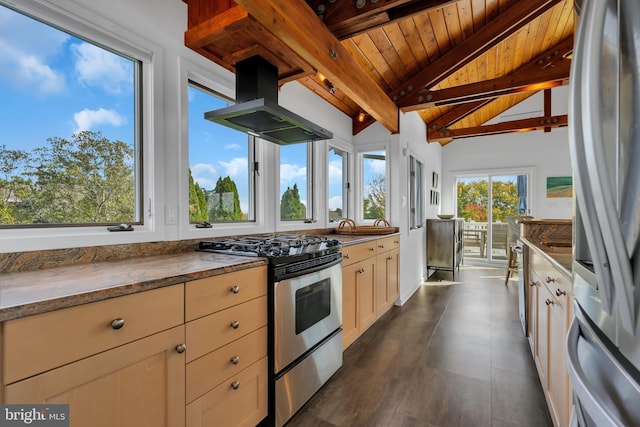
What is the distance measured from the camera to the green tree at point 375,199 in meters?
4.16

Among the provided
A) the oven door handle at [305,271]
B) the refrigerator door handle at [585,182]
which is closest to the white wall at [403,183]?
the oven door handle at [305,271]

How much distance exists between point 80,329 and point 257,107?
1.28 metres

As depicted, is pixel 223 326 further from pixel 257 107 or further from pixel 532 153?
pixel 532 153

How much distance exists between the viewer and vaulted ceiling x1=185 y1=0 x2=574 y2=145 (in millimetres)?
1729

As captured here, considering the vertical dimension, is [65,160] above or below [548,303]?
above

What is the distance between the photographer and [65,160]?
4.73ft

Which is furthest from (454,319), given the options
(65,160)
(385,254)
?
(65,160)

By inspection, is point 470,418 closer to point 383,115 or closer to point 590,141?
point 590,141

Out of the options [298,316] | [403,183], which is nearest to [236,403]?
[298,316]

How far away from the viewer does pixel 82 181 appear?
1.50 metres

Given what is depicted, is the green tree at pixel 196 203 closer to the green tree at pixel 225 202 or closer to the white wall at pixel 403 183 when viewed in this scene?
the green tree at pixel 225 202

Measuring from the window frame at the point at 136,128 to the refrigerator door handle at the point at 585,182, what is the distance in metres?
1.84

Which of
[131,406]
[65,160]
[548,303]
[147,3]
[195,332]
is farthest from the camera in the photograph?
[147,3]

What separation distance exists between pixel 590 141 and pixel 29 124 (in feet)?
6.52
